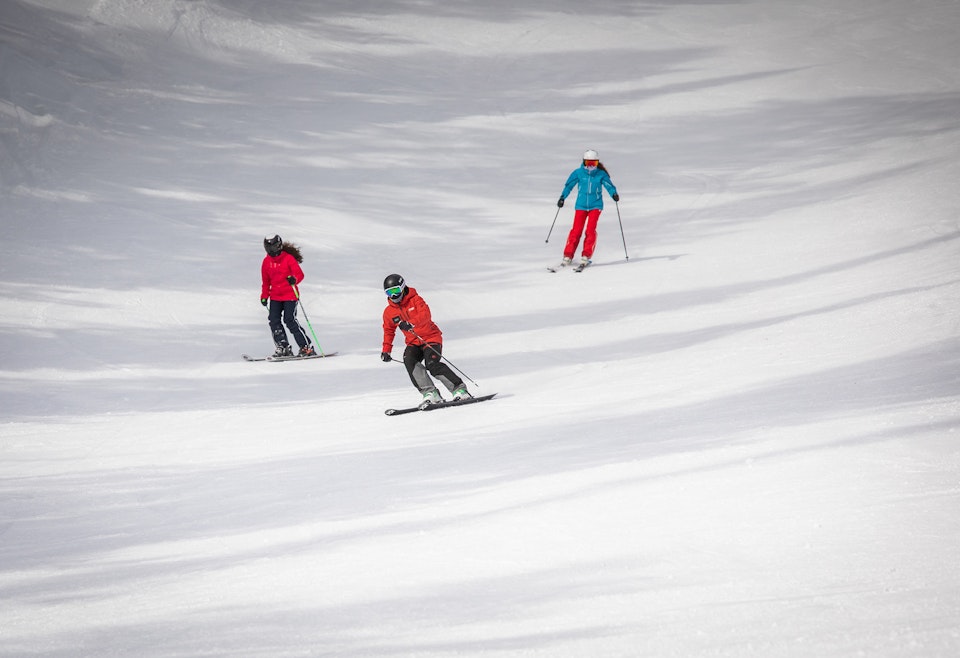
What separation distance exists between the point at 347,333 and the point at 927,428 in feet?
26.7

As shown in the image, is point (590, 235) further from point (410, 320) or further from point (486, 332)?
point (410, 320)

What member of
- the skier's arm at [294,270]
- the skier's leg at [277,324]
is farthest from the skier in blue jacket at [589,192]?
the skier's leg at [277,324]

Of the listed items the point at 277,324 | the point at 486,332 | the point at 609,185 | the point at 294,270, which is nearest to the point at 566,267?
the point at 609,185

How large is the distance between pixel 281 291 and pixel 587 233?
16.3 feet

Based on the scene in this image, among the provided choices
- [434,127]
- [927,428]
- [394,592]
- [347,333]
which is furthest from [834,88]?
[394,592]

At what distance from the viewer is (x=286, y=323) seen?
11211 millimetres

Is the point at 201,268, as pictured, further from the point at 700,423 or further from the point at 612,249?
the point at 700,423

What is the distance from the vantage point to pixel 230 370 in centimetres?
1048

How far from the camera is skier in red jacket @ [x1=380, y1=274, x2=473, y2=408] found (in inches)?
326

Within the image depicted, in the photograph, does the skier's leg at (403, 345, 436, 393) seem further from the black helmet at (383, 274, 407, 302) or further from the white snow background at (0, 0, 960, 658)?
the white snow background at (0, 0, 960, 658)

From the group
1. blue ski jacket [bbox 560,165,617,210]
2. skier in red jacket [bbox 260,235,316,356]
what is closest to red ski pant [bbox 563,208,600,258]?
blue ski jacket [bbox 560,165,617,210]

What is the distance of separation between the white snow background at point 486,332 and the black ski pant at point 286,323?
638mm

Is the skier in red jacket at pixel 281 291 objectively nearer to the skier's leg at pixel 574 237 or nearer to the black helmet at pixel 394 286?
the black helmet at pixel 394 286

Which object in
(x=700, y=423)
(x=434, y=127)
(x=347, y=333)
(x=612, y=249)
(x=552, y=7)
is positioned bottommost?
(x=700, y=423)
